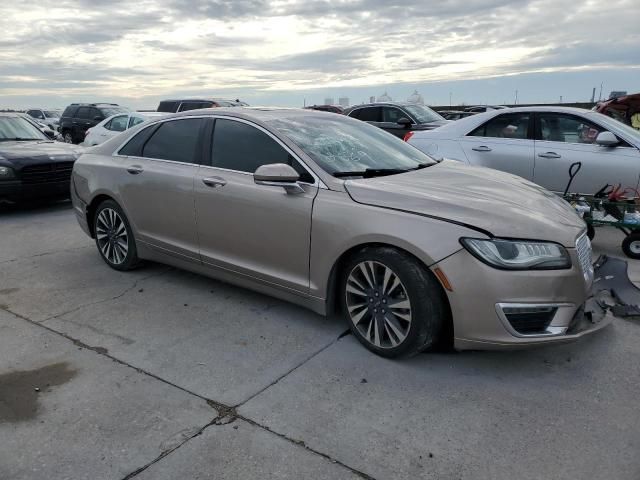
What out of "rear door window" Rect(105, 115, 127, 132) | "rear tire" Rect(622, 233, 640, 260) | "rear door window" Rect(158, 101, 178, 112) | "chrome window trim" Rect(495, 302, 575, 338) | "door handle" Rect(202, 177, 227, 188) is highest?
"rear door window" Rect(158, 101, 178, 112)

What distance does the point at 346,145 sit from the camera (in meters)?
4.11

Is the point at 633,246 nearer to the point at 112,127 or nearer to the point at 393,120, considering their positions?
the point at 393,120

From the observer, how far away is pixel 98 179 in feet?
16.9

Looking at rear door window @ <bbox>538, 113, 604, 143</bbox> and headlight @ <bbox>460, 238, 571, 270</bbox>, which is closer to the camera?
headlight @ <bbox>460, 238, 571, 270</bbox>

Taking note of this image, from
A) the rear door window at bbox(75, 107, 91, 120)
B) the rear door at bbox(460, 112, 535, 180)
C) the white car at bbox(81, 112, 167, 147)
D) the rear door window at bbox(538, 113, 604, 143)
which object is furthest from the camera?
the rear door window at bbox(75, 107, 91, 120)

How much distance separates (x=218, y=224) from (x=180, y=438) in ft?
6.15

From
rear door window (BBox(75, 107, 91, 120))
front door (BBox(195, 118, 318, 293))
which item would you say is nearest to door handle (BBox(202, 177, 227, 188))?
front door (BBox(195, 118, 318, 293))

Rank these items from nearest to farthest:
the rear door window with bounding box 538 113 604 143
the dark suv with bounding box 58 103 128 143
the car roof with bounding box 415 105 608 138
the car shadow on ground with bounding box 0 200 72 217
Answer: the rear door window with bounding box 538 113 604 143
the car roof with bounding box 415 105 608 138
the car shadow on ground with bounding box 0 200 72 217
the dark suv with bounding box 58 103 128 143

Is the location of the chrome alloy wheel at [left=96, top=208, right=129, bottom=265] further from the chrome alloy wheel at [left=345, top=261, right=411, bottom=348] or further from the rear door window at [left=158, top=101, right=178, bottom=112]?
the rear door window at [left=158, top=101, right=178, bottom=112]

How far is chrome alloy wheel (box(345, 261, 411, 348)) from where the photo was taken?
326cm

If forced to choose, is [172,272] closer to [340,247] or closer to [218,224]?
[218,224]

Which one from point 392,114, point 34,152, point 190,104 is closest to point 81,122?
point 190,104

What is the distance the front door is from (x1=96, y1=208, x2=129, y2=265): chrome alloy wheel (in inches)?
47.5

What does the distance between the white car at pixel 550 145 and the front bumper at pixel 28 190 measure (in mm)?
5800
